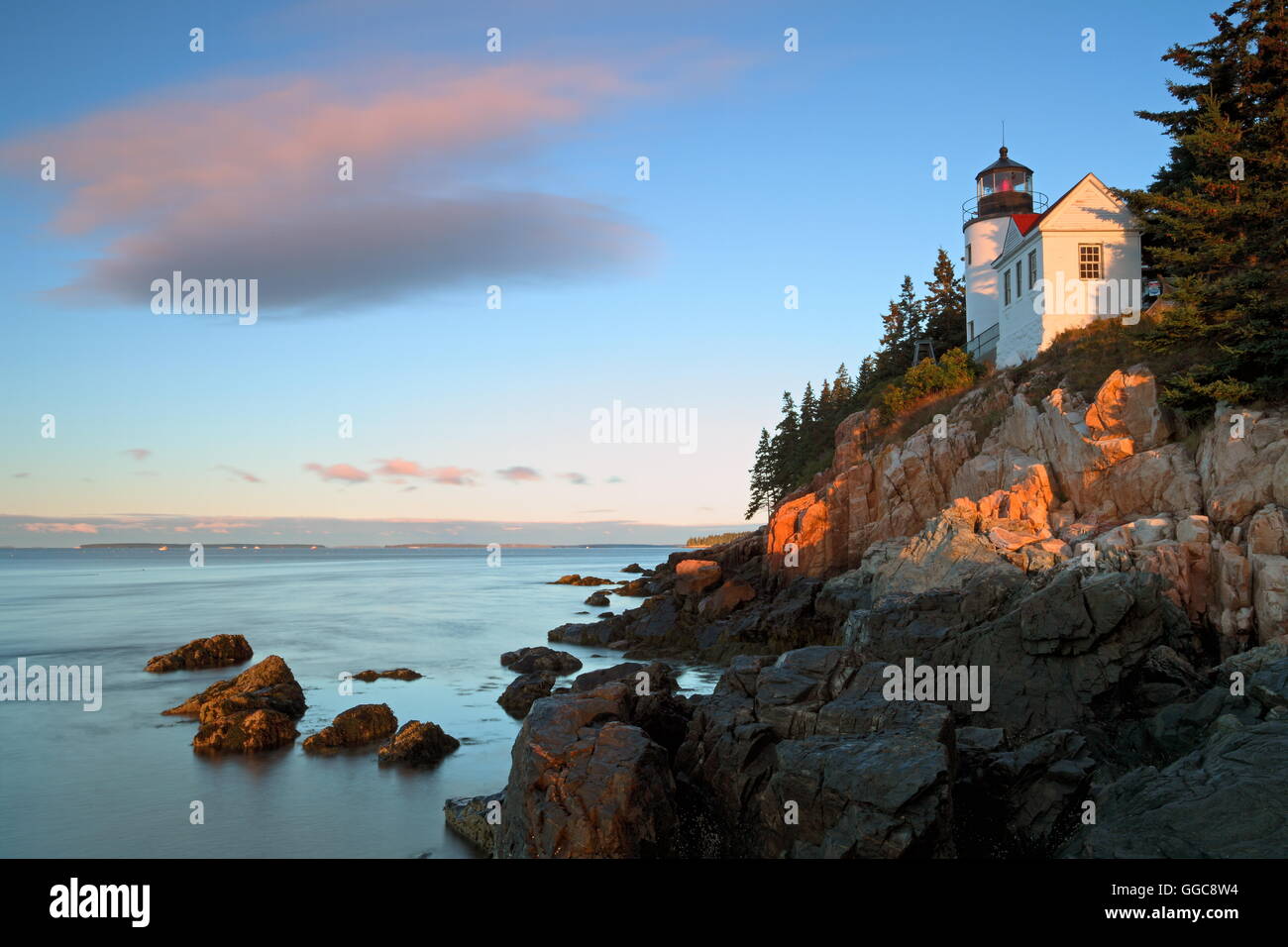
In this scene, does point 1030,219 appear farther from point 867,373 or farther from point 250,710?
point 250,710

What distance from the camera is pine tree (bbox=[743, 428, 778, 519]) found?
75.8 m

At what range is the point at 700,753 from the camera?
12.1 m

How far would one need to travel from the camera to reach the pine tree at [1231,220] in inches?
802

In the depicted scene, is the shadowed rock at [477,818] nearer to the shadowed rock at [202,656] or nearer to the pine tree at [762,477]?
the shadowed rock at [202,656]

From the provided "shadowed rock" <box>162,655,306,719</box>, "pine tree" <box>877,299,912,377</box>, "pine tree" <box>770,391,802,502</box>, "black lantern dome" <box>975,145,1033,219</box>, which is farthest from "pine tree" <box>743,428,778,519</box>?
"shadowed rock" <box>162,655,306,719</box>

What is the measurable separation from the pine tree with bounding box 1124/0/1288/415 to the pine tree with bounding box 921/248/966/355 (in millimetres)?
16994

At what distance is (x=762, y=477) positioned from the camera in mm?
77062

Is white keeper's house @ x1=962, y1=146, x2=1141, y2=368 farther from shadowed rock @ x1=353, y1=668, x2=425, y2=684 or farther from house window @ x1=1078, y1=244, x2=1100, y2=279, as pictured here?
shadowed rock @ x1=353, y1=668, x2=425, y2=684

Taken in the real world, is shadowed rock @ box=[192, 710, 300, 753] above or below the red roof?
below

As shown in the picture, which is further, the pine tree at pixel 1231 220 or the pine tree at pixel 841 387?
the pine tree at pixel 841 387

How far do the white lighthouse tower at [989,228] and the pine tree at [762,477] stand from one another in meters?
35.5

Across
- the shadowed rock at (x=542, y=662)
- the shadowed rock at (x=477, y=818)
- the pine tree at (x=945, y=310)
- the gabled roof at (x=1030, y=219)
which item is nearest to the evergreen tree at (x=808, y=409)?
the pine tree at (x=945, y=310)

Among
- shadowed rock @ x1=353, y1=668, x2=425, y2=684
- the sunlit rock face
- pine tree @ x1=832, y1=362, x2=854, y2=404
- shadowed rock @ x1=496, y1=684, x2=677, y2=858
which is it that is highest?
pine tree @ x1=832, y1=362, x2=854, y2=404

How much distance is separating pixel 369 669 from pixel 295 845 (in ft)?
52.2
